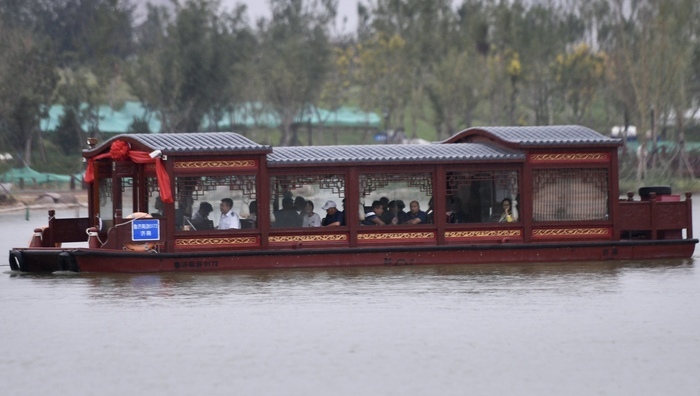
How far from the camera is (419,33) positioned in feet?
188

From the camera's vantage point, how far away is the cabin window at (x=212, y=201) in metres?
17.7

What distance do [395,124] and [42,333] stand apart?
159 ft

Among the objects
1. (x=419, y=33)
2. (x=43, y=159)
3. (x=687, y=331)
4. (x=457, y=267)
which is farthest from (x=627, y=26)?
(x=687, y=331)

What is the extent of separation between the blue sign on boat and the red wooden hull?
0.26 meters

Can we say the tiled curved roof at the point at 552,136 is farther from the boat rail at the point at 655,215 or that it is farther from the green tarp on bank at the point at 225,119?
the green tarp on bank at the point at 225,119

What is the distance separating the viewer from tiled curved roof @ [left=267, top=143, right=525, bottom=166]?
18125 mm

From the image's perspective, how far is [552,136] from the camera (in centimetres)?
1873

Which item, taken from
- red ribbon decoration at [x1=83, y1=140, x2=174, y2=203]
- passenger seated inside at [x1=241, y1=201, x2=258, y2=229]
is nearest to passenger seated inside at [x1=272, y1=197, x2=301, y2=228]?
passenger seated inside at [x1=241, y1=201, x2=258, y2=229]

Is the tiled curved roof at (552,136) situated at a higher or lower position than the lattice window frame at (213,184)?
higher

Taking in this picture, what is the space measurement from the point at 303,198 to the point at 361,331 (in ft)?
17.0

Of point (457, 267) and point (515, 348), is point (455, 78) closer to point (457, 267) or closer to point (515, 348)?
point (457, 267)

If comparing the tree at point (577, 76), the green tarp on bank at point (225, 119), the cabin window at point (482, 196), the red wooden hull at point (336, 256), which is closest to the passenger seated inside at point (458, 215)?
the cabin window at point (482, 196)

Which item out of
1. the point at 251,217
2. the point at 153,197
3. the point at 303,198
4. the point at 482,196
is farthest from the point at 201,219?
the point at 482,196

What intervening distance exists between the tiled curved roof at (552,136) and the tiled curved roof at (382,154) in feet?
0.76
